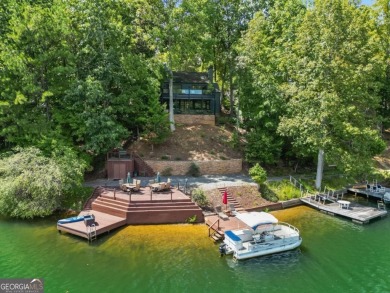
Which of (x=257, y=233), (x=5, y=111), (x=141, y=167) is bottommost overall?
(x=257, y=233)

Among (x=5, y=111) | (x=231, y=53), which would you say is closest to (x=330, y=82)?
(x=231, y=53)

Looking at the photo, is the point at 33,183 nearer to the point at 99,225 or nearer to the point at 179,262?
the point at 99,225

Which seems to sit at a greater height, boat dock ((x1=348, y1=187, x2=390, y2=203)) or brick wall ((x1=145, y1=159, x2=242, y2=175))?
brick wall ((x1=145, y1=159, x2=242, y2=175))

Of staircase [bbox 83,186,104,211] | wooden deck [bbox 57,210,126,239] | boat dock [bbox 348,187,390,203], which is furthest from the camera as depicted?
boat dock [bbox 348,187,390,203]

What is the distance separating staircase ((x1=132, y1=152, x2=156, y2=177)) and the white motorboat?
1307 centimetres

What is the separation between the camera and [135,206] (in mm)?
23422

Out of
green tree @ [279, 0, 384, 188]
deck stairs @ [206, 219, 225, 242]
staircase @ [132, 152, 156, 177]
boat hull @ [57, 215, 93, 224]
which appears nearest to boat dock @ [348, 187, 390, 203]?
green tree @ [279, 0, 384, 188]

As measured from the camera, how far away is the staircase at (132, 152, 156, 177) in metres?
31.4

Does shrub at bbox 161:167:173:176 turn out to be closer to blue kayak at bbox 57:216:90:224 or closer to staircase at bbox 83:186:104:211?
staircase at bbox 83:186:104:211

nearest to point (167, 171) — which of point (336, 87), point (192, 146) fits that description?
point (192, 146)

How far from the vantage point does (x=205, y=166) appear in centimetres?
3234

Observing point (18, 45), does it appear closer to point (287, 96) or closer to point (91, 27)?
point (91, 27)

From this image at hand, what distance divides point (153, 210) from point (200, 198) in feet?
14.0

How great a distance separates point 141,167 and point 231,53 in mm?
18804
